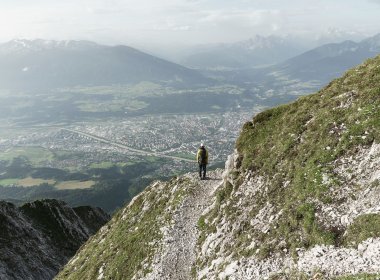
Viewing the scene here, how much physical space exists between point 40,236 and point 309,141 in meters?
82.1

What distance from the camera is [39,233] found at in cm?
9844

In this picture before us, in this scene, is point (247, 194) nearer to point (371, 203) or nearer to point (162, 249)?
point (162, 249)

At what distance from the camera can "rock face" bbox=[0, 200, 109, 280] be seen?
266 ft

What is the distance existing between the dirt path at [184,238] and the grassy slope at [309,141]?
28.7ft

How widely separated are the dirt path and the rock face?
4751 cm

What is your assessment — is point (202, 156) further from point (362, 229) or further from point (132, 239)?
point (362, 229)

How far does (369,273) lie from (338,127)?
17195mm

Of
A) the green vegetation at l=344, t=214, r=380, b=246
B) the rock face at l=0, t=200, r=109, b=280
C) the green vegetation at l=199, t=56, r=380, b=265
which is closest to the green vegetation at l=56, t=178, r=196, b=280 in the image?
the green vegetation at l=199, t=56, r=380, b=265

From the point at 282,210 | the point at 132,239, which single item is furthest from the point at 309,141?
the point at 132,239

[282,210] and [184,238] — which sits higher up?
[282,210]

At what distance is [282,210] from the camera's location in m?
32.3

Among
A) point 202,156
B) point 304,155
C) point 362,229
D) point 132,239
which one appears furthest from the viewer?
point 202,156

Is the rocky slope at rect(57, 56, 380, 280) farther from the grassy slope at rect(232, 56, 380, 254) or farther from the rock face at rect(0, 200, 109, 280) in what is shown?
the rock face at rect(0, 200, 109, 280)

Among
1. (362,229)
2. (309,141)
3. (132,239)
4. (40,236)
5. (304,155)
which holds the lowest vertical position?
(40,236)
